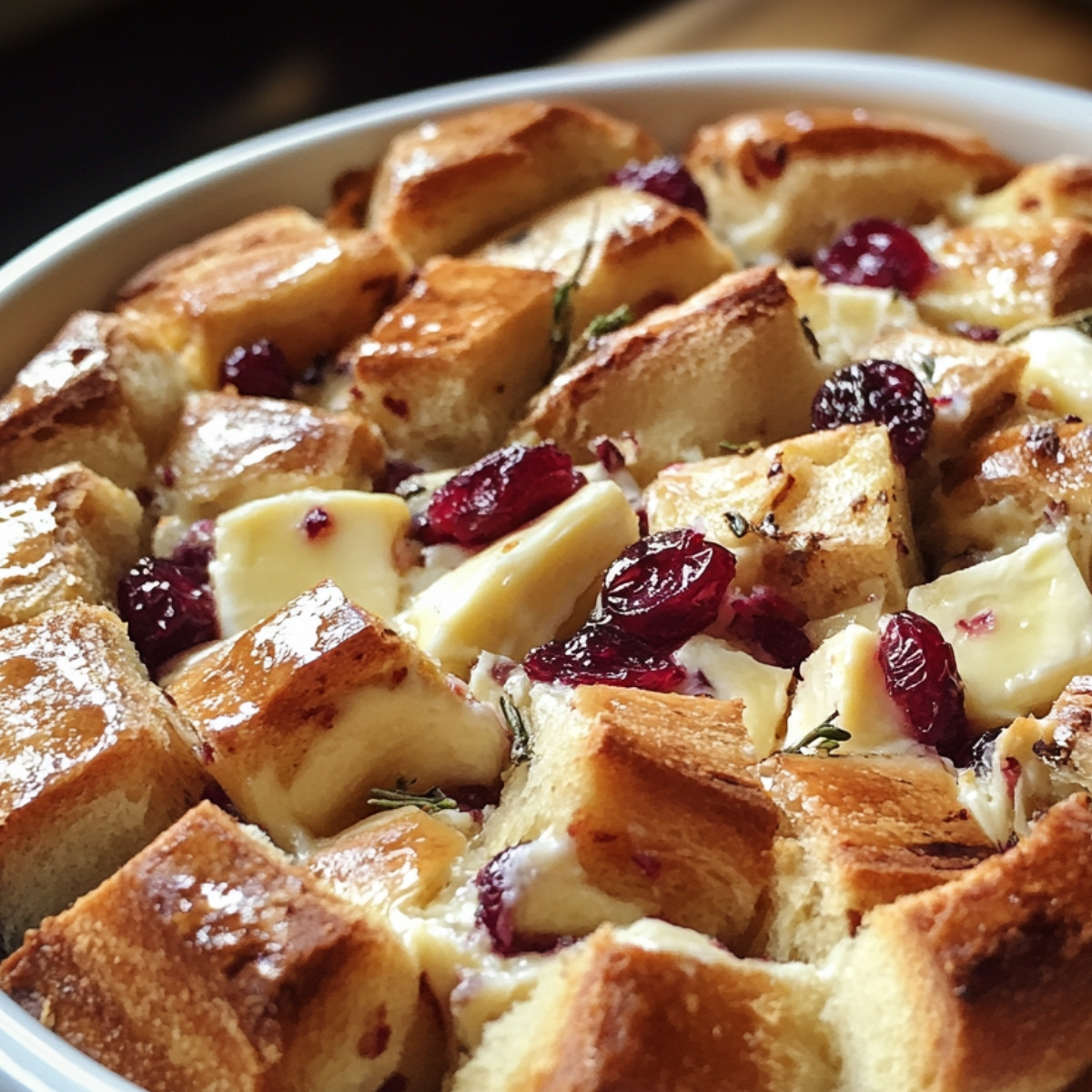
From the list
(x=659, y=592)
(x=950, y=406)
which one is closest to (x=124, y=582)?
(x=659, y=592)

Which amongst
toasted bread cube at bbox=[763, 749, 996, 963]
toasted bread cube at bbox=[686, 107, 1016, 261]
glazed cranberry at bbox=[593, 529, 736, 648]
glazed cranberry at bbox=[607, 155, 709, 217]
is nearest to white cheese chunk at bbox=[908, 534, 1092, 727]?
toasted bread cube at bbox=[763, 749, 996, 963]

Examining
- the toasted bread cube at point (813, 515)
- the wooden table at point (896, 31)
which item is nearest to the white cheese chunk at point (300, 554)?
the toasted bread cube at point (813, 515)

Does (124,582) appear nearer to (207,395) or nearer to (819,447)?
(207,395)

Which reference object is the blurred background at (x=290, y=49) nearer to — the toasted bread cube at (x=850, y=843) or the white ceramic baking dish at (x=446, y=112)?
the white ceramic baking dish at (x=446, y=112)

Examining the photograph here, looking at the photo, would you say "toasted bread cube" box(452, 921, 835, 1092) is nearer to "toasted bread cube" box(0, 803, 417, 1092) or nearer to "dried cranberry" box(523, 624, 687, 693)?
"toasted bread cube" box(0, 803, 417, 1092)

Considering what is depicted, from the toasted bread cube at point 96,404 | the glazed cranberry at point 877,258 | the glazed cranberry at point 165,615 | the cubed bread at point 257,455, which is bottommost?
the glazed cranberry at point 877,258

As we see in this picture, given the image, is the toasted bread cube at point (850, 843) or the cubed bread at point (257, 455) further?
the cubed bread at point (257, 455)
